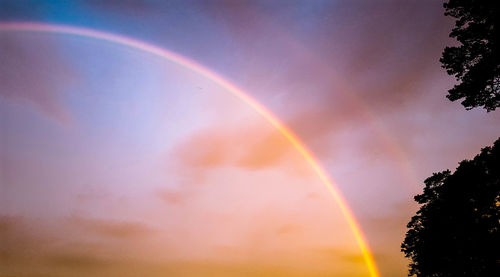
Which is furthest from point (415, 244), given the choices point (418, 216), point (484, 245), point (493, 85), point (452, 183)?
point (493, 85)

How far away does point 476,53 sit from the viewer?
1309cm

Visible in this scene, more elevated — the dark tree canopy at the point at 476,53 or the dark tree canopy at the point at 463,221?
the dark tree canopy at the point at 476,53

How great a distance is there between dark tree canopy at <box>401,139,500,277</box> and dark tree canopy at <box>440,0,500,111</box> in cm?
235

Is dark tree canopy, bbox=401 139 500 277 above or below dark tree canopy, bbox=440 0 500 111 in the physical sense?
below

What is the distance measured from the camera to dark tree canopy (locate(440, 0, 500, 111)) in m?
12.5

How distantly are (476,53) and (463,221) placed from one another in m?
9.52

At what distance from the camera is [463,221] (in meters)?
18.4

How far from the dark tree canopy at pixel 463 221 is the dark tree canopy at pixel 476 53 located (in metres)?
2.35

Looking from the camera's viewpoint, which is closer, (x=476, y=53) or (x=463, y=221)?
(x=476, y=53)

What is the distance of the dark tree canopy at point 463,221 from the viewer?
15.4m

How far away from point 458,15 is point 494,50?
2.12 metres

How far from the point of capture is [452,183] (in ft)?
56.6

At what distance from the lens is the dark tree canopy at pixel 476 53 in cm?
1252

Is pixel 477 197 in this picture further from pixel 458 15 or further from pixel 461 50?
pixel 458 15
